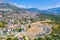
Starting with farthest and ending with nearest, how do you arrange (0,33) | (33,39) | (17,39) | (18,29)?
(18,29) → (0,33) → (33,39) → (17,39)

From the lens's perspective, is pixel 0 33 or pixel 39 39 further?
pixel 0 33

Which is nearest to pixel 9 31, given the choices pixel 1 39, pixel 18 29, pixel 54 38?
pixel 18 29

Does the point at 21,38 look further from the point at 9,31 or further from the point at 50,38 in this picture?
the point at 9,31

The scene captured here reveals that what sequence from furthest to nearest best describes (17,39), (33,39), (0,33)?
1. (0,33)
2. (33,39)
3. (17,39)

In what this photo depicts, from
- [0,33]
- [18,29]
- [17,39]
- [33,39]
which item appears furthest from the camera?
[18,29]

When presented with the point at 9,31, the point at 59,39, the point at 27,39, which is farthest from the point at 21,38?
the point at 9,31

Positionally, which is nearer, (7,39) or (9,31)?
(7,39)

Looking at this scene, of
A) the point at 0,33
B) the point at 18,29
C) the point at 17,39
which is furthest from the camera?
the point at 18,29

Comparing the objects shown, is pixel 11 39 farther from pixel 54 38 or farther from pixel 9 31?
pixel 9 31

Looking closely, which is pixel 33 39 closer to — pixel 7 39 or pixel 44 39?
pixel 44 39
